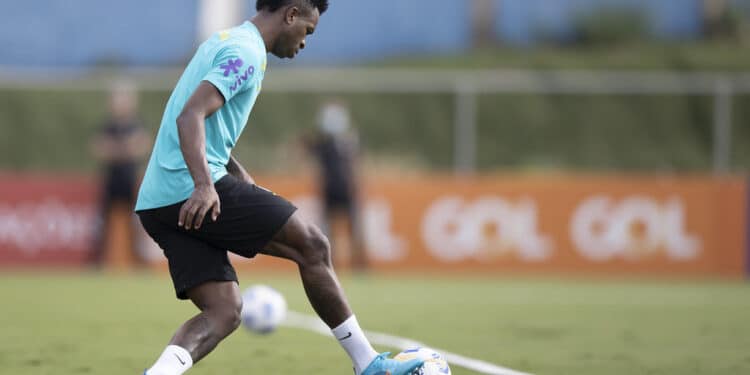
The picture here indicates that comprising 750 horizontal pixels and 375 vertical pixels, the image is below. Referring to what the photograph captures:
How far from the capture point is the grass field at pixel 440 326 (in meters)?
7.55

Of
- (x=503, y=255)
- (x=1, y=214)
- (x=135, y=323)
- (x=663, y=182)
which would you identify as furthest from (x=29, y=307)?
(x=663, y=182)

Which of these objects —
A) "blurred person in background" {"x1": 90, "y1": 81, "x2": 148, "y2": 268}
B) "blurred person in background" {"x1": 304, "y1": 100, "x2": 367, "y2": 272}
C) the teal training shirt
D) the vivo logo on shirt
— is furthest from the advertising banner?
the vivo logo on shirt

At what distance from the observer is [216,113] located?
5695mm

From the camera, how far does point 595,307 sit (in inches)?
481

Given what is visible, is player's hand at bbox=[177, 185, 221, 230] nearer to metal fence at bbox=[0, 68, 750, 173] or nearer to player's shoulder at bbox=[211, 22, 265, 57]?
player's shoulder at bbox=[211, 22, 265, 57]

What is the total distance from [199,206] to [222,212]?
1.13ft

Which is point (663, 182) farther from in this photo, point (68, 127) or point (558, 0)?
point (558, 0)

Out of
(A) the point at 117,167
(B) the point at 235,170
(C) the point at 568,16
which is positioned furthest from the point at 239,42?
→ (C) the point at 568,16

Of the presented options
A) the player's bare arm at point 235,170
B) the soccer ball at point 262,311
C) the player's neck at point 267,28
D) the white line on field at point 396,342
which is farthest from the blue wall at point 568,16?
the player's neck at point 267,28

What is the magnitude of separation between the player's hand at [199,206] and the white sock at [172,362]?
551 millimetres

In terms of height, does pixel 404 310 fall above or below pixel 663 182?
below

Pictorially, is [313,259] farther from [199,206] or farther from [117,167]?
[117,167]

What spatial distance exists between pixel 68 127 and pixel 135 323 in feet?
40.6

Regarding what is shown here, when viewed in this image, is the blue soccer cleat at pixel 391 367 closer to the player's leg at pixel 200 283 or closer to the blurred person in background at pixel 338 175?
the player's leg at pixel 200 283
